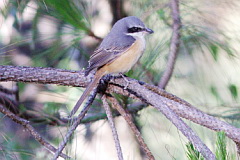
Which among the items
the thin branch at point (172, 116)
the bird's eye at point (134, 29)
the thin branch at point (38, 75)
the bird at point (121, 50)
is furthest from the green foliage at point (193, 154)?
the bird's eye at point (134, 29)

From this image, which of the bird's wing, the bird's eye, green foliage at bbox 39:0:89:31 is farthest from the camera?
the bird's eye

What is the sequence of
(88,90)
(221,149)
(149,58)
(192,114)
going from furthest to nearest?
(149,58), (88,90), (192,114), (221,149)

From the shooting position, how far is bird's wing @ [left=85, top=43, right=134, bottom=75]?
5.29ft

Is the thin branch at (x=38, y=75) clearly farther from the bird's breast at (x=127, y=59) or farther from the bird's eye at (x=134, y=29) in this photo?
the bird's eye at (x=134, y=29)

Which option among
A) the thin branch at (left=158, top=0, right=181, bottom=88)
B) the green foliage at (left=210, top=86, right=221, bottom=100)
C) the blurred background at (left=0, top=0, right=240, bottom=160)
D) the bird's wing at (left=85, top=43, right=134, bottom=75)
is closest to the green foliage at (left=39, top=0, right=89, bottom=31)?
the blurred background at (left=0, top=0, right=240, bottom=160)

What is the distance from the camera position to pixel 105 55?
1679 millimetres

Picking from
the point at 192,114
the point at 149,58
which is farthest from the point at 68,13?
the point at 192,114

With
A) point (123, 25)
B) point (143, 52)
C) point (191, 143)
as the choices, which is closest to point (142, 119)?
point (143, 52)

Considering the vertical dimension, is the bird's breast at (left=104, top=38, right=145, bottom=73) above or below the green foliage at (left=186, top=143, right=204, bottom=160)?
above

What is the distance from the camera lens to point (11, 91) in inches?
67.4

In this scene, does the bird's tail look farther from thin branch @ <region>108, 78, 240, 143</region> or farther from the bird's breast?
the bird's breast

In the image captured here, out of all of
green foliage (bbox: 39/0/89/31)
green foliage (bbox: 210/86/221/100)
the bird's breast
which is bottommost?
green foliage (bbox: 210/86/221/100)

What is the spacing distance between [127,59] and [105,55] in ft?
0.35

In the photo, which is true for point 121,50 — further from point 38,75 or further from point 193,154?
point 193,154
